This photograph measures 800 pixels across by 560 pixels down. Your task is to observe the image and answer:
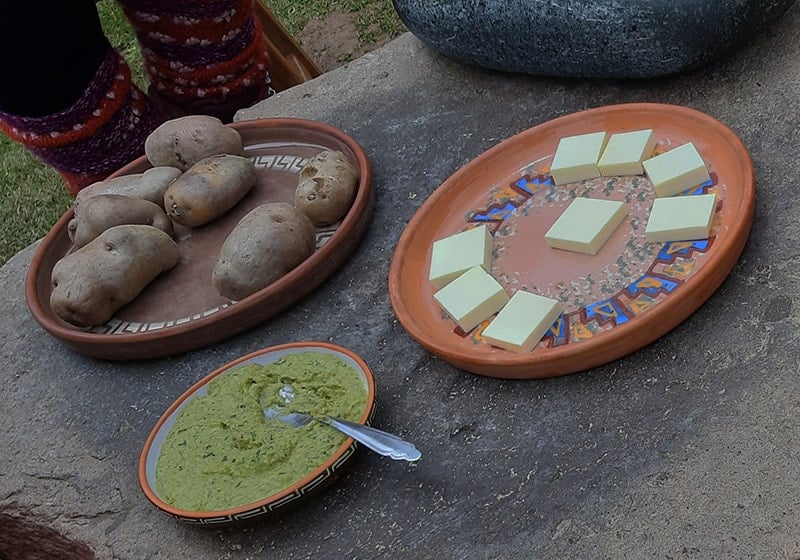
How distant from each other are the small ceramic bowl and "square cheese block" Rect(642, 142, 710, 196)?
0.58 meters

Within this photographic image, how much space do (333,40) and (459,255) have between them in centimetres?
253

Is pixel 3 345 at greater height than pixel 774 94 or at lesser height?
greater

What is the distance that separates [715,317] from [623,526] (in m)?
0.36

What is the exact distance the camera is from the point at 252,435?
4.33 feet

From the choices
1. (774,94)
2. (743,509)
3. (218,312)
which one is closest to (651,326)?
(743,509)

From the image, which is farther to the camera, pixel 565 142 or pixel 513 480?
pixel 565 142

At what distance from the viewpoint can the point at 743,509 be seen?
1.11m

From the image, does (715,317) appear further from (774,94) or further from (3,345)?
(3,345)

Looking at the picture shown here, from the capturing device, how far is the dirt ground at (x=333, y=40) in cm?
368

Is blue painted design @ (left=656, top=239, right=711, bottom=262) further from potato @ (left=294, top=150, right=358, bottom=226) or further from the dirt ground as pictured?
the dirt ground

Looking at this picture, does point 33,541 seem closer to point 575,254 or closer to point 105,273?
point 105,273

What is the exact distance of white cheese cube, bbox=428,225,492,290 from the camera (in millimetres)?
1499

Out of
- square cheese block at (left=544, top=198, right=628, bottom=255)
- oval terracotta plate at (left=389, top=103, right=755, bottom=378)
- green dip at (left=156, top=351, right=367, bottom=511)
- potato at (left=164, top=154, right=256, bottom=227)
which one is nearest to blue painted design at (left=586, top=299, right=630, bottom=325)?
oval terracotta plate at (left=389, top=103, right=755, bottom=378)

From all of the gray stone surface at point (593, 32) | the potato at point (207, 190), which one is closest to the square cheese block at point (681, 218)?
the gray stone surface at point (593, 32)
